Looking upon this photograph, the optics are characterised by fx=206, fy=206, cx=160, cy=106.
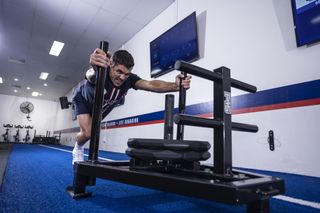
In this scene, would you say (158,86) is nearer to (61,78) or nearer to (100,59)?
(100,59)

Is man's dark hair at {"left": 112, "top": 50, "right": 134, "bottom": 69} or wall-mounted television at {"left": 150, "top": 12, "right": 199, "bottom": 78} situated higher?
wall-mounted television at {"left": 150, "top": 12, "right": 199, "bottom": 78}

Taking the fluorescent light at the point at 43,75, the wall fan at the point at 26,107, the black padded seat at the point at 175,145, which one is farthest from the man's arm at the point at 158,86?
the wall fan at the point at 26,107

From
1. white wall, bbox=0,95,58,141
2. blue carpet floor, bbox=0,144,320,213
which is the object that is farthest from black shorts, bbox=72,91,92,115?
white wall, bbox=0,95,58,141

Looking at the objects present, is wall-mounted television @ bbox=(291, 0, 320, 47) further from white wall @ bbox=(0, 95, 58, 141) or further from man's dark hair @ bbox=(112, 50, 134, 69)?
white wall @ bbox=(0, 95, 58, 141)

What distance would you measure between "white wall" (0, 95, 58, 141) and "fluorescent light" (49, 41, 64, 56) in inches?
324

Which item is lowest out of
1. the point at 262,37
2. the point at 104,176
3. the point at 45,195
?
the point at 45,195

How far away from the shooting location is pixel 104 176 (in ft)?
3.17

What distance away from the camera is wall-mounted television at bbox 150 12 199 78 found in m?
3.35

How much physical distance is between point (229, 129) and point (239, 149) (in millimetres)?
2113

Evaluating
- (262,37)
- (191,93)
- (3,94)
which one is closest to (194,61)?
(191,93)

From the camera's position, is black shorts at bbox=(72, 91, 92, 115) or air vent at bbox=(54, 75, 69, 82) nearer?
black shorts at bbox=(72, 91, 92, 115)

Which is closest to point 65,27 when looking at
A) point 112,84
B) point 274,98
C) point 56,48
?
point 56,48

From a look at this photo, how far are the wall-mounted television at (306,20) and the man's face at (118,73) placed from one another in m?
1.85

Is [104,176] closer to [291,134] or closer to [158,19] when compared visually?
[291,134]
